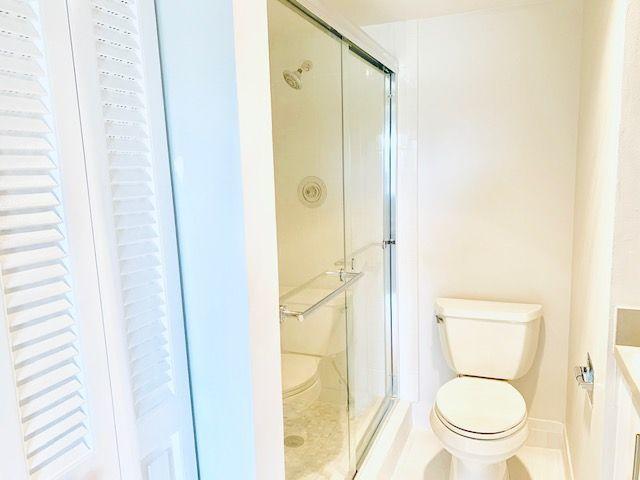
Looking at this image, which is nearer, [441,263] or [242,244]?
[242,244]

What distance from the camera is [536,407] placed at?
235 cm

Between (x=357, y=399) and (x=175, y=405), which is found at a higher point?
(x=175, y=405)

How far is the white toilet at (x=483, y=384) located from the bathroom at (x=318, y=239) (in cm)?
1

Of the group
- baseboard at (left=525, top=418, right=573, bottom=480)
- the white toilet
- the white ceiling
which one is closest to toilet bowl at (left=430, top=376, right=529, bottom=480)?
the white toilet

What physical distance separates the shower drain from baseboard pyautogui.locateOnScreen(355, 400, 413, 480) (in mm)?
330

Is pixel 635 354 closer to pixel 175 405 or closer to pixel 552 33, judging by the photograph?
pixel 175 405

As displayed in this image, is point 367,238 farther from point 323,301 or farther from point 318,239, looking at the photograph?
point 323,301

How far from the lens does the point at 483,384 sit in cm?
209

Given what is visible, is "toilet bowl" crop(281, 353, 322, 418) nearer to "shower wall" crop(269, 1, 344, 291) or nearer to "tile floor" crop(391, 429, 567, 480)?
"shower wall" crop(269, 1, 344, 291)

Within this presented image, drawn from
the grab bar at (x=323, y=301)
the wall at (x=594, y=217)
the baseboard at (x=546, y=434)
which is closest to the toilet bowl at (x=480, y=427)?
the wall at (x=594, y=217)

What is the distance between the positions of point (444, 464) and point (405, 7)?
2.18 m

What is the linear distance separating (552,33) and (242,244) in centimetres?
193

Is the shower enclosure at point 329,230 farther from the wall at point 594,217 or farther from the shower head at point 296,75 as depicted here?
the wall at point 594,217

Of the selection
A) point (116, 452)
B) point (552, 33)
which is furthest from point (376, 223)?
point (116, 452)
